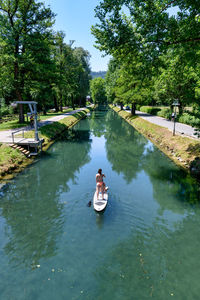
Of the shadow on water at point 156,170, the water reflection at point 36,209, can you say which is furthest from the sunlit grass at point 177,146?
the water reflection at point 36,209

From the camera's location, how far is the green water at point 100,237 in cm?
641

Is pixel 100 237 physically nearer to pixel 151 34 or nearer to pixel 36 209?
pixel 36 209

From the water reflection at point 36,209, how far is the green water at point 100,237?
0.04m

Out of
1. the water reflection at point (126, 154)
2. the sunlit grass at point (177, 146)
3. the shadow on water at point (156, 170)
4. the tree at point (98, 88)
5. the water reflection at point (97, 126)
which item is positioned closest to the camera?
the shadow on water at point (156, 170)

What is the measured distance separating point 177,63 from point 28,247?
1668 centimetres

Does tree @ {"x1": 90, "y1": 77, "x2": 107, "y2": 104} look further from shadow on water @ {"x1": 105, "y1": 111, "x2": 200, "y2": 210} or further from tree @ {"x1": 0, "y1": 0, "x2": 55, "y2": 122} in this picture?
shadow on water @ {"x1": 105, "y1": 111, "x2": 200, "y2": 210}

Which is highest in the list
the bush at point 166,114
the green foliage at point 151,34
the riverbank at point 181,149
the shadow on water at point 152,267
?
the green foliage at point 151,34

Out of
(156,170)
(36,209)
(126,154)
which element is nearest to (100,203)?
(36,209)

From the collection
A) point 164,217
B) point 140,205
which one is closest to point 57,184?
point 140,205

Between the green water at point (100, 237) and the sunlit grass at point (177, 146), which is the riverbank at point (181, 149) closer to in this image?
the sunlit grass at point (177, 146)

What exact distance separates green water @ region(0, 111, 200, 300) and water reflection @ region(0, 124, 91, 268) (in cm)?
4

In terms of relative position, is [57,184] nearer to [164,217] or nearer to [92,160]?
[92,160]

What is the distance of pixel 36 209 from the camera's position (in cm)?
1096

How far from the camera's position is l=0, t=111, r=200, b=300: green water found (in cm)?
641
